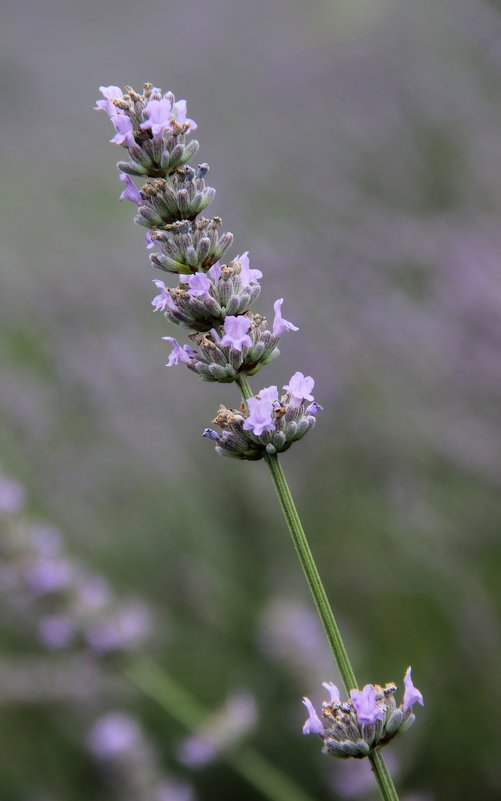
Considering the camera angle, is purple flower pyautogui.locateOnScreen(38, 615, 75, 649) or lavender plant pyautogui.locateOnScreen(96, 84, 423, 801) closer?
lavender plant pyautogui.locateOnScreen(96, 84, 423, 801)

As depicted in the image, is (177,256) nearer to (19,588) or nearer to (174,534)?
(19,588)

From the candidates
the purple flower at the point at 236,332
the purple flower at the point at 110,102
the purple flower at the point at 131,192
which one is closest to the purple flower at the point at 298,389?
the purple flower at the point at 236,332

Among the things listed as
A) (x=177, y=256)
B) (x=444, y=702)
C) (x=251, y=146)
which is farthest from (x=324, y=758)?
(x=251, y=146)

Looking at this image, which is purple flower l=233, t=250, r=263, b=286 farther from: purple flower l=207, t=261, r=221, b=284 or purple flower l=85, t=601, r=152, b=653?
purple flower l=85, t=601, r=152, b=653

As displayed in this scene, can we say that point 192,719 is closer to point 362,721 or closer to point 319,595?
point 362,721

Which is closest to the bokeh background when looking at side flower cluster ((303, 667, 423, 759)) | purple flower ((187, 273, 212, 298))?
side flower cluster ((303, 667, 423, 759))

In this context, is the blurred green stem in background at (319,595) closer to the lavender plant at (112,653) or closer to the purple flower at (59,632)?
the lavender plant at (112,653)

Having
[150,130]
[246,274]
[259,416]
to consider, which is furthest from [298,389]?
[150,130]

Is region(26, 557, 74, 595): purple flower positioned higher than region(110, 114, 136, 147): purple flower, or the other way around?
region(26, 557, 74, 595): purple flower
